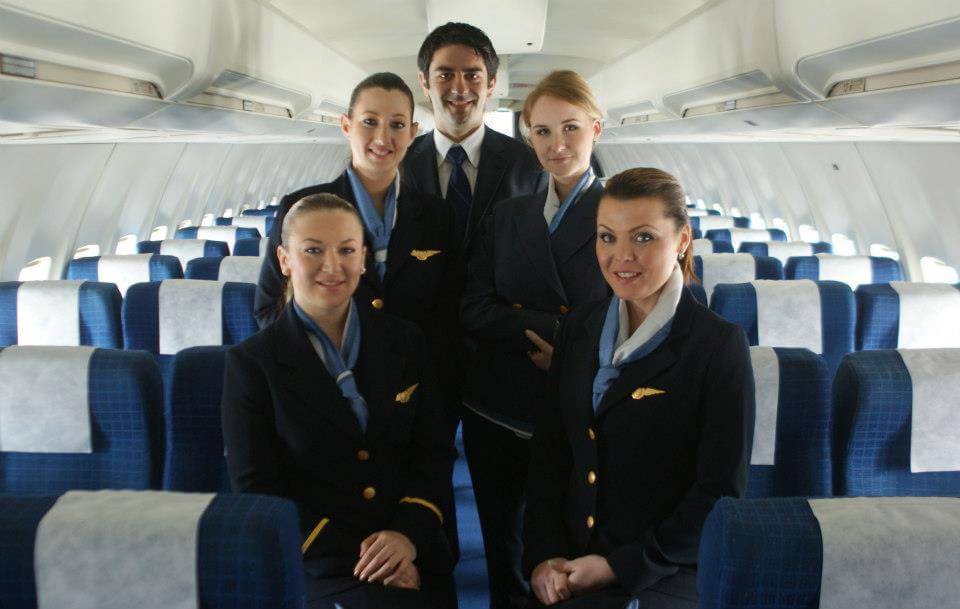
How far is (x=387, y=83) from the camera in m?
2.40

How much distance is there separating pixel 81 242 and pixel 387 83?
7.32 m

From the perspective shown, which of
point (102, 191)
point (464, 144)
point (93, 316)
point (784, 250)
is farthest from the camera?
point (102, 191)

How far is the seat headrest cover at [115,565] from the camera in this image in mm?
1141

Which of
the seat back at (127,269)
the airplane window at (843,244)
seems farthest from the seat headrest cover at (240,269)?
the airplane window at (843,244)

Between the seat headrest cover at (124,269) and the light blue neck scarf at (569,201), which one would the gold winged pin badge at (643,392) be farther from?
the seat headrest cover at (124,269)

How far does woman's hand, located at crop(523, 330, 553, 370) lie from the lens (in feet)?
7.54

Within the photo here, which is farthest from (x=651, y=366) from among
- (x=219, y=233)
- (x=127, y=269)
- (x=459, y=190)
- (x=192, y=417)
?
(x=219, y=233)

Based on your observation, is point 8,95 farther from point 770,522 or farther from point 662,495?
point 770,522

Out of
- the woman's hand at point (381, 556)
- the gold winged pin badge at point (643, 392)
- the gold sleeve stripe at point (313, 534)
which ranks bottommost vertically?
the woman's hand at point (381, 556)

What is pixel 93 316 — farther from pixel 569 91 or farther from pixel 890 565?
pixel 890 565

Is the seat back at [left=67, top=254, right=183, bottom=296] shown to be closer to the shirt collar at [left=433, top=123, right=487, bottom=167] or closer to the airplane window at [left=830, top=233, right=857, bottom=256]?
the shirt collar at [left=433, top=123, right=487, bottom=167]

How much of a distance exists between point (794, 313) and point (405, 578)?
251 centimetres

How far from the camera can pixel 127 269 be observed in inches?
219

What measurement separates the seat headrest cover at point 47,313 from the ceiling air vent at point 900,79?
158 inches
